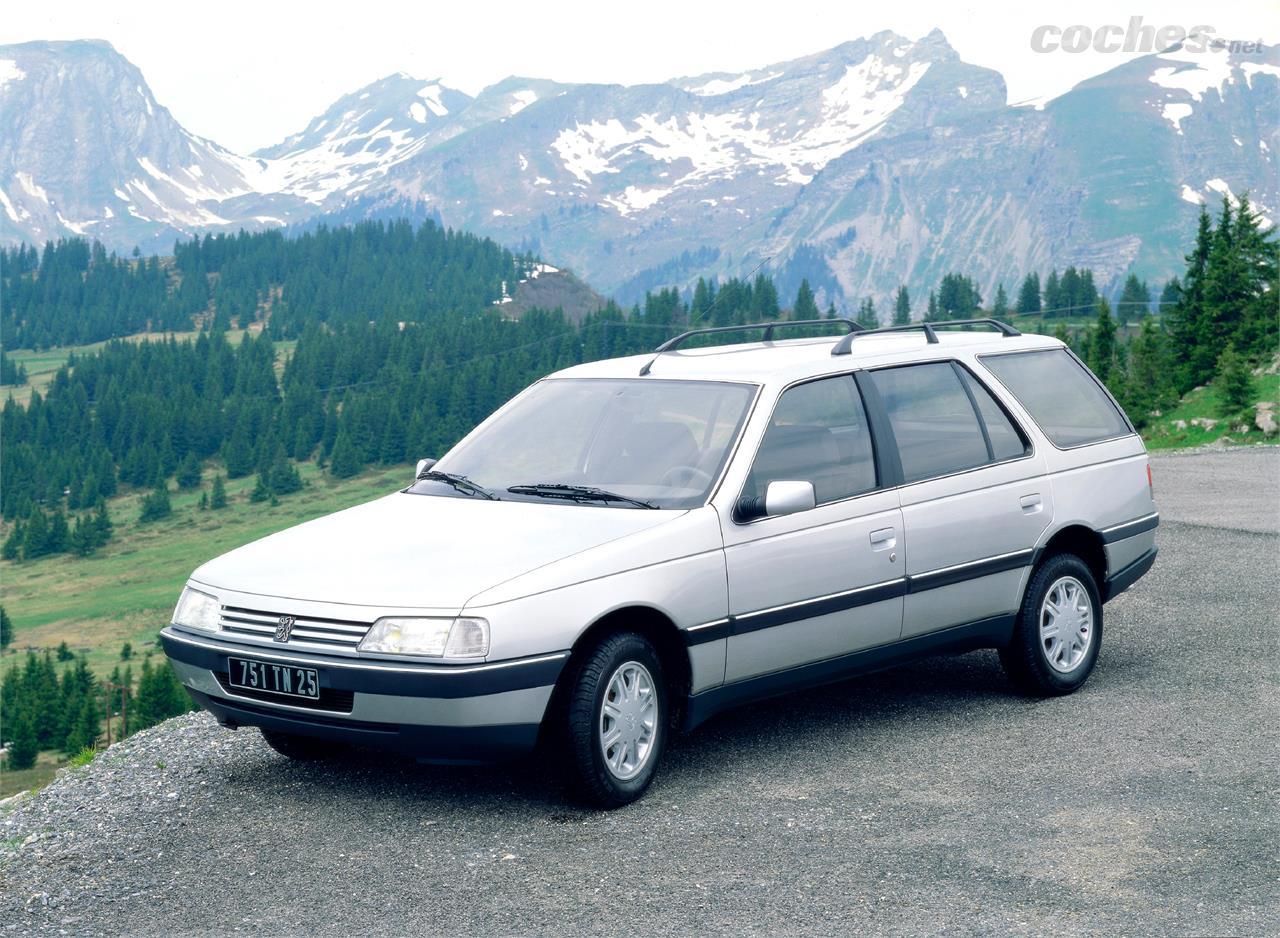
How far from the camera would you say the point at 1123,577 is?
8.04 m

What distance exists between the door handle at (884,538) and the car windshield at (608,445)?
Answer: 0.89m

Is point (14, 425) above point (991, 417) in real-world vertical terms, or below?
below

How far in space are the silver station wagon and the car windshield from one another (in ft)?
0.05

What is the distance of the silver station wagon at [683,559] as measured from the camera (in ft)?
17.7

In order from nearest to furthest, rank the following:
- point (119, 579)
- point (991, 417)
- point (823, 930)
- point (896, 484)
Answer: point (823, 930), point (896, 484), point (991, 417), point (119, 579)

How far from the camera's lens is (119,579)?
155 metres

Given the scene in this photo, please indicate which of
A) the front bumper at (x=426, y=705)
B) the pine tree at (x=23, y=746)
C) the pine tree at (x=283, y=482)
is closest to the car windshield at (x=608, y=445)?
the front bumper at (x=426, y=705)

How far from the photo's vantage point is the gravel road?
4637 mm

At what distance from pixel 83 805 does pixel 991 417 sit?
4.90 m

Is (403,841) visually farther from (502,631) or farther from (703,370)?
(703,370)

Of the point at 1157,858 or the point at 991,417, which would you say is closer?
the point at 1157,858

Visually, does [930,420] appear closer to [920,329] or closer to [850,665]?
[920,329]

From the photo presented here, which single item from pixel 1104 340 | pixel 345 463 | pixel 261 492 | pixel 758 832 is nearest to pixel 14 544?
pixel 261 492

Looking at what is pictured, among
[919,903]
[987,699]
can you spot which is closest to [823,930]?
[919,903]
